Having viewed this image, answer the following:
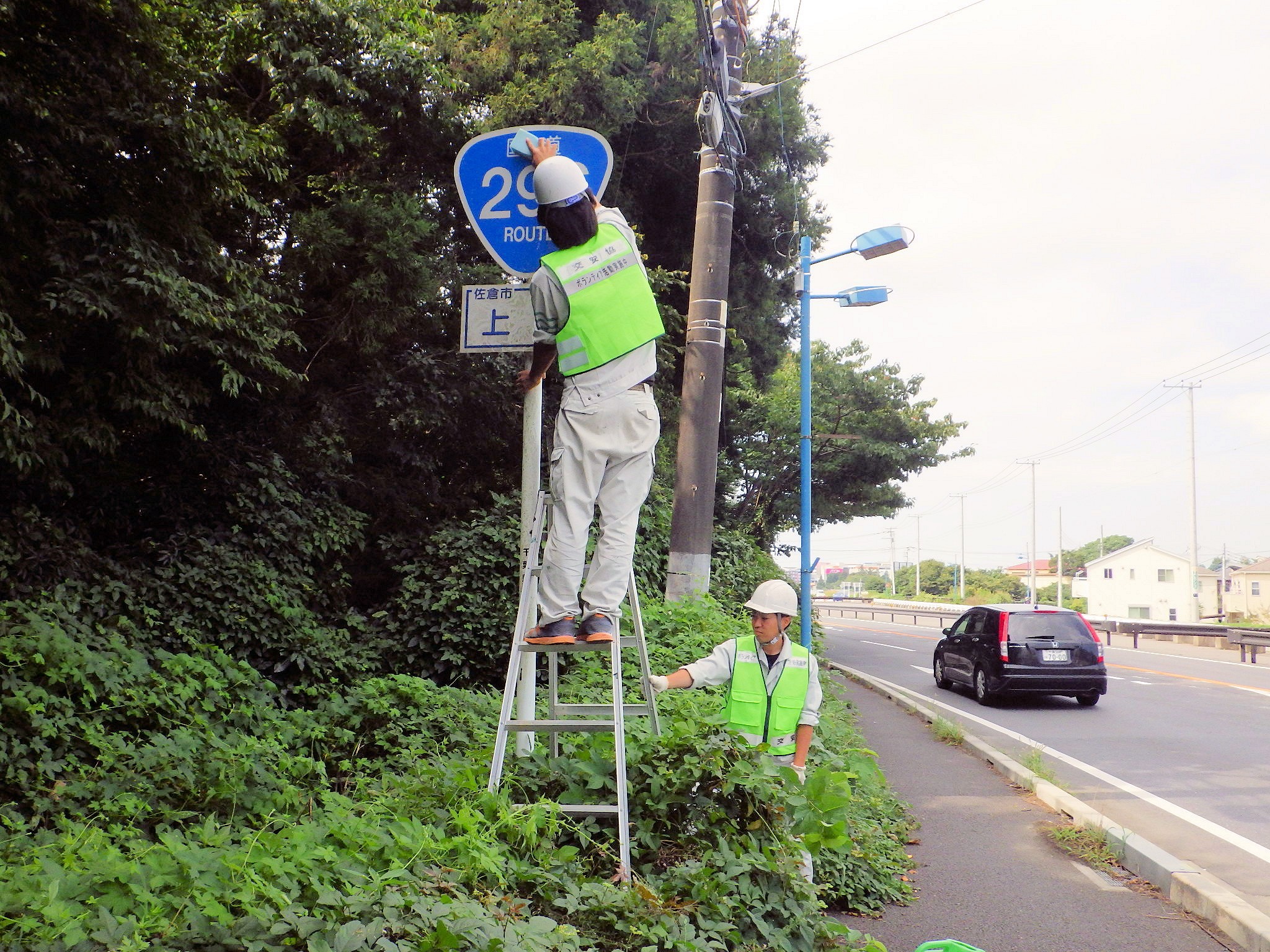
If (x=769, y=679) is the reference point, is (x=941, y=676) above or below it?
below

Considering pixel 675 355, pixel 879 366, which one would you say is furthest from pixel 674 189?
pixel 879 366

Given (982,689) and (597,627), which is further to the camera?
(982,689)

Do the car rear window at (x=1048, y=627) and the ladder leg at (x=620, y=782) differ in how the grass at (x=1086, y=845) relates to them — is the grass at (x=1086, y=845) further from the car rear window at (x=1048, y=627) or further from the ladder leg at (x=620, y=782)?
the car rear window at (x=1048, y=627)

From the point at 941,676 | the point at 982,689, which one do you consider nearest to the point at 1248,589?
the point at 941,676

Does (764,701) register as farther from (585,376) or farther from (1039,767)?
(1039,767)

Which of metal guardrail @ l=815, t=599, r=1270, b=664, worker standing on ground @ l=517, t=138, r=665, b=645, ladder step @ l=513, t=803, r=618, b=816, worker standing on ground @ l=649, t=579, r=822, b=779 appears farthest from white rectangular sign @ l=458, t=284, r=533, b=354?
metal guardrail @ l=815, t=599, r=1270, b=664

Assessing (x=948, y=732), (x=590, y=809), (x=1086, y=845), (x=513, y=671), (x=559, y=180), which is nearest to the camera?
(x=590, y=809)

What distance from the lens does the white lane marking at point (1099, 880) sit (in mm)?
5809

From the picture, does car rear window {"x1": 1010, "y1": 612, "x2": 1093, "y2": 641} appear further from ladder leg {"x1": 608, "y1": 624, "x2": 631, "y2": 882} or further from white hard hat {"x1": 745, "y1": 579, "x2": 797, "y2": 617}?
ladder leg {"x1": 608, "y1": 624, "x2": 631, "y2": 882}

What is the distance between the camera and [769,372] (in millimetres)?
20438

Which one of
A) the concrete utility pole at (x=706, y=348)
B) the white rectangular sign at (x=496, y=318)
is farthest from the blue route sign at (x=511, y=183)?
the concrete utility pole at (x=706, y=348)

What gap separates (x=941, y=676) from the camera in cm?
1791

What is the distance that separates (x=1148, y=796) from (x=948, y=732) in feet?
9.86

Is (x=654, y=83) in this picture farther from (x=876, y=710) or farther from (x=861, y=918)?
(x=861, y=918)
